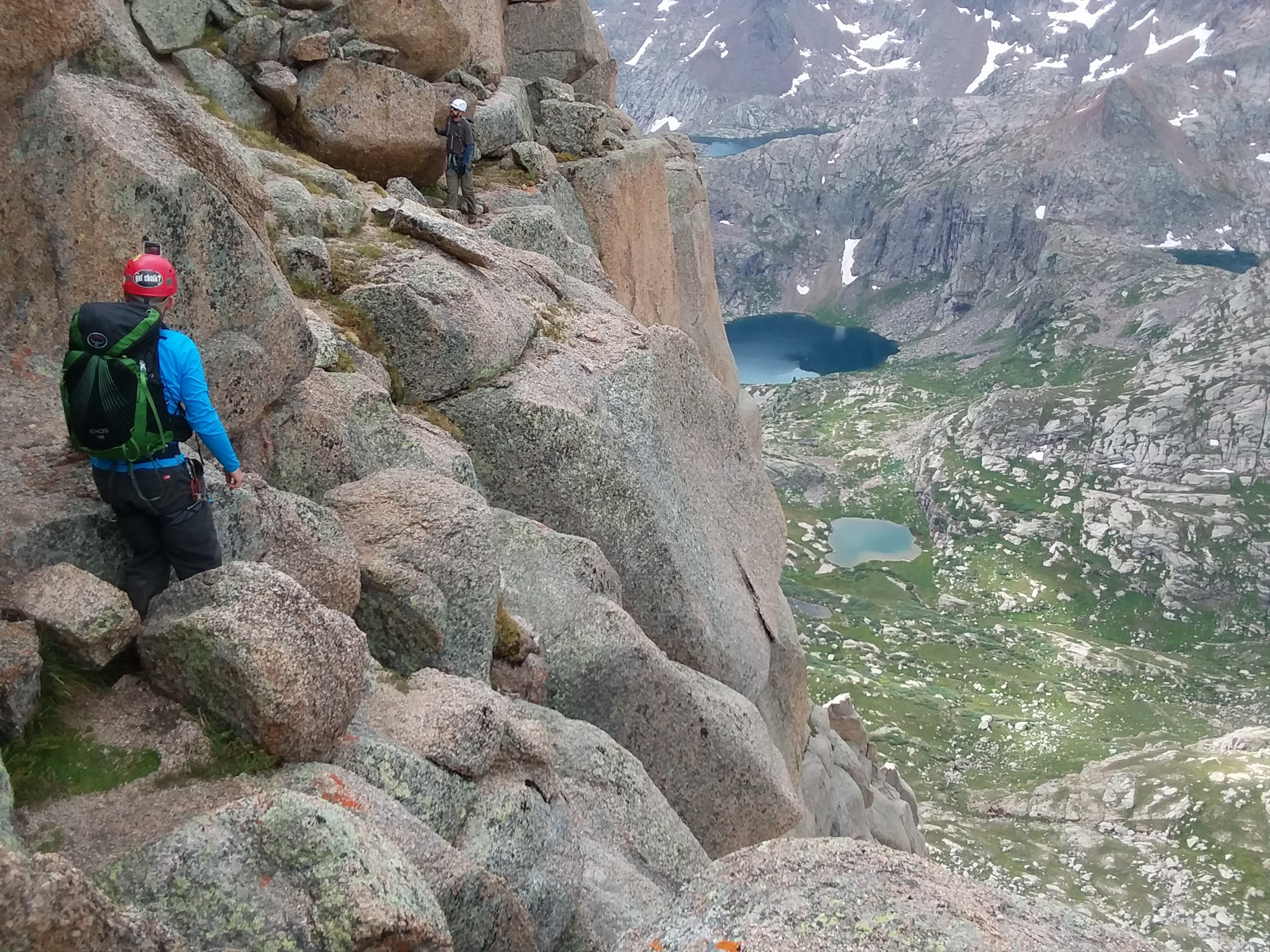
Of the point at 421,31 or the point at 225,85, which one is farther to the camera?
the point at 421,31

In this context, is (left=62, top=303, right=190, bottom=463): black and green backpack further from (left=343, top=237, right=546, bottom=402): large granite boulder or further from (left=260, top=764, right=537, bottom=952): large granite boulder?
(left=343, top=237, right=546, bottom=402): large granite boulder

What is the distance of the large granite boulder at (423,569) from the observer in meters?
13.9

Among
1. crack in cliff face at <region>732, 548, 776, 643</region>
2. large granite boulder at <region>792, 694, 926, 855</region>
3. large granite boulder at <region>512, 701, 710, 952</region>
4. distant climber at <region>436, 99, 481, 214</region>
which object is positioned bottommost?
large granite boulder at <region>792, 694, 926, 855</region>

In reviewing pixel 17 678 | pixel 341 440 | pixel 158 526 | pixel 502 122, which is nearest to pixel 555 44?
pixel 502 122

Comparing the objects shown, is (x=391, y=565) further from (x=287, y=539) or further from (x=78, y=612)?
(x=78, y=612)

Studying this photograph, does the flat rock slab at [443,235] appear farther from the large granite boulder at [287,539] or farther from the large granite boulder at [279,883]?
the large granite boulder at [279,883]

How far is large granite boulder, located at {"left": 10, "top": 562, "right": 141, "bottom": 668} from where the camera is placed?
31.6 feet

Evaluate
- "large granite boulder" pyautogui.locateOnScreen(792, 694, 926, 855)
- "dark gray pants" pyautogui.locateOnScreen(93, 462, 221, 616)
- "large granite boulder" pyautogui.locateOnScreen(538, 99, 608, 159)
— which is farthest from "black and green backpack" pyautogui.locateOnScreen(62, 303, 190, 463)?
"large granite boulder" pyautogui.locateOnScreen(538, 99, 608, 159)

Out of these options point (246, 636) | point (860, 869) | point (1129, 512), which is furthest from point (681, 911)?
point (1129, 512)

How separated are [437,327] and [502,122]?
723 inches

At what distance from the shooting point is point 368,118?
3125 cm

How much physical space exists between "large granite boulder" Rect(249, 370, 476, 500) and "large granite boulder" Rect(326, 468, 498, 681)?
3.23 ft

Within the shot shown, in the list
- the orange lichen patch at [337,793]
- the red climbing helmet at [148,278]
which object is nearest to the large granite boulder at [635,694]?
the orange lichen patch at [337,793]

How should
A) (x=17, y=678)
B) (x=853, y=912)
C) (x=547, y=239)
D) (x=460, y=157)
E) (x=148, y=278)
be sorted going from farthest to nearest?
1. (x=547, y=239)
2. (x=460, y=157)
3. (x=148, y=278)
4. (x=853, y=912)
5. (x=17, y=678)
